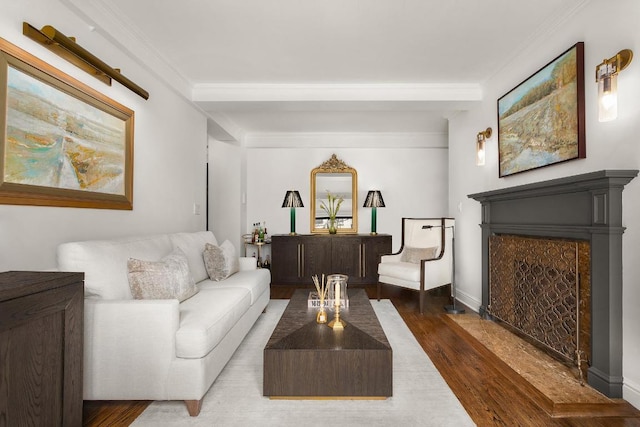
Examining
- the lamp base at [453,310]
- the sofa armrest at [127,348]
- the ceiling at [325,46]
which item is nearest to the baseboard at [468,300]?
the lamp base at [453,310]

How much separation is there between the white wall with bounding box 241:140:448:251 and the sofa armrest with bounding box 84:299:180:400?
13.6ft

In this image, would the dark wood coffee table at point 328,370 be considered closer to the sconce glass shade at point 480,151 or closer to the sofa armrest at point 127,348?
the sofa armrest at point 127,348

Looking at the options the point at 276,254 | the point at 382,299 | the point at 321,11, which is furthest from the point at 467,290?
the point at 321,11

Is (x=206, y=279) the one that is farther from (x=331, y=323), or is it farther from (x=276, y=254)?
(x=276, y=254)

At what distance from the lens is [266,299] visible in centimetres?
363

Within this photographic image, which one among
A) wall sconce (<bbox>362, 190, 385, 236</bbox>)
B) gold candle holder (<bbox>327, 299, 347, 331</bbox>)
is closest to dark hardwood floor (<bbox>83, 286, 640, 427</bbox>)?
gold candle holder (<bbox>327, 299, 347, 331</bbox>)

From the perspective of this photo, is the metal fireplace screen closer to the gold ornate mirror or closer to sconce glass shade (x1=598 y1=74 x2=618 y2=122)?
sconce glass shade (x1=598 y1=74 x2=618 y2=122)

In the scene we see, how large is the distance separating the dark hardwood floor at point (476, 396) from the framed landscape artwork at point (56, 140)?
1.23 meters

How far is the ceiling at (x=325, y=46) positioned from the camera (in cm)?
248

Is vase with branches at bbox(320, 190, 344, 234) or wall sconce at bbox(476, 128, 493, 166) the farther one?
vase with branches at bbox(320, 190, 344, 234)

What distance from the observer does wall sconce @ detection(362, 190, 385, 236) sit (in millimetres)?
5461

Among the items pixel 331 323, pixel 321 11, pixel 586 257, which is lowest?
pixel 331 323

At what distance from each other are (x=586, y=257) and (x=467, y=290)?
2.00 metres

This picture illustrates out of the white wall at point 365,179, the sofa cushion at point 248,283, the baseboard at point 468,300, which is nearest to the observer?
the sofa cushion at point 248,283
